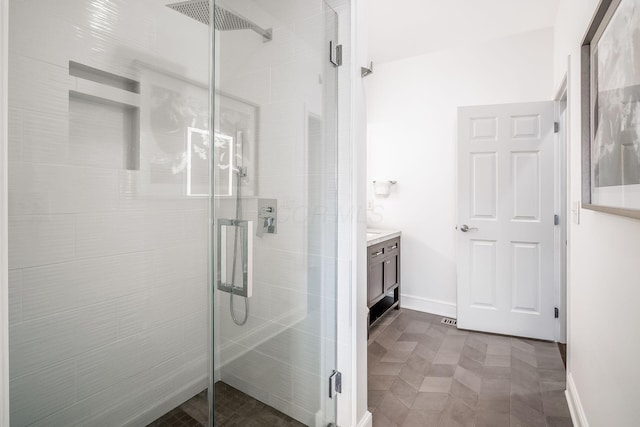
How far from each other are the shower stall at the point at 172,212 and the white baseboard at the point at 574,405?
1238mm

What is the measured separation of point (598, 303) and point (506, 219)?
1625 millimetres

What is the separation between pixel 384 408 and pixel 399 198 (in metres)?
2.27

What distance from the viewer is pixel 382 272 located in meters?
3.15

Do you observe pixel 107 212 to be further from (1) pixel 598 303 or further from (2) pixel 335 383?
(1) pixel 598 303

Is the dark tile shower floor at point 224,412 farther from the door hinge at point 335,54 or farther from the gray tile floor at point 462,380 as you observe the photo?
the door hinge at point 335,54

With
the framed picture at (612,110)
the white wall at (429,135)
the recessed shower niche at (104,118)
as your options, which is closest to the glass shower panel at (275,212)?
the recessed shower niche at (104,118)

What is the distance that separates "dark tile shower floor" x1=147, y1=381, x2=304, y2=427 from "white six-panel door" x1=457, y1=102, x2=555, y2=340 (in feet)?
7.83

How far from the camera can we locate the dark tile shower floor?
1.16 meters

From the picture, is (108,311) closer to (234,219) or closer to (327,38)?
(234,219)

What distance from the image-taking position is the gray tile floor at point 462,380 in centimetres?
185

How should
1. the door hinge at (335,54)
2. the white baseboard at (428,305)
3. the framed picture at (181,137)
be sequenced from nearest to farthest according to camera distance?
1. the framed picture at (181,137)
2. the door hinge at (335,54)
3. the white baseboard at (428,305)

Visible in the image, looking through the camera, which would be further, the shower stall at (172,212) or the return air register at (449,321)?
the return air register at (449,321)

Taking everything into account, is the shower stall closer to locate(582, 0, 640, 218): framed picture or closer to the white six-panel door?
locate(582, 0, 640, 218): framed picture
